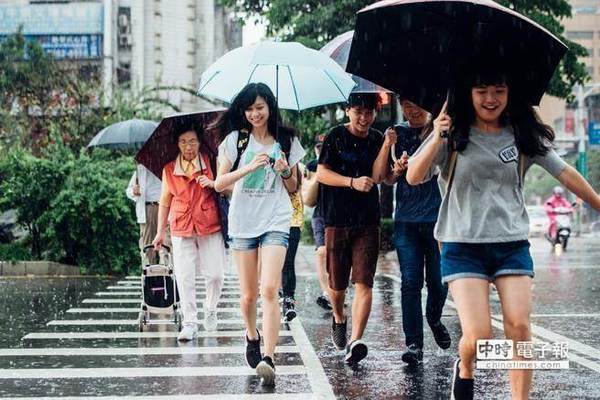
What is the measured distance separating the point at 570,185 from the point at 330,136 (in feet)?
8.80

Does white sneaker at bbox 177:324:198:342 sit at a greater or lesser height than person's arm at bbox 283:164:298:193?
lesser

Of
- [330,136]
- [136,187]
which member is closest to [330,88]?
[330,136]

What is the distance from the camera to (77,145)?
22.0 meters

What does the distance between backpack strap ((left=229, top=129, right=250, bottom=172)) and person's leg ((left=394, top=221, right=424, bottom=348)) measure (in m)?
1.29

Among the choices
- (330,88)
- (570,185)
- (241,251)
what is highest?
(330,88)

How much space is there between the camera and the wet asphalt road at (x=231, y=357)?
6387 mm

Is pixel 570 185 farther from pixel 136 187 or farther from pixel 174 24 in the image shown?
pixel 174 24

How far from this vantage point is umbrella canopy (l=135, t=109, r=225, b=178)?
8742mm

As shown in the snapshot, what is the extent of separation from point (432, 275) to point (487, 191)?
2549mm

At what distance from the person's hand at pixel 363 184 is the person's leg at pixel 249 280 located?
857mm

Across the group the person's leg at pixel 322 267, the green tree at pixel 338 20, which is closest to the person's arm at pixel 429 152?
the person's leg at pixel 322 267

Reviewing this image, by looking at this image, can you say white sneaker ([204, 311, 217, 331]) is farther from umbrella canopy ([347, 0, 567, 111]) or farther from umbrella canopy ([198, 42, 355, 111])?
umbrella canopy ([347, 0, 567, 111])

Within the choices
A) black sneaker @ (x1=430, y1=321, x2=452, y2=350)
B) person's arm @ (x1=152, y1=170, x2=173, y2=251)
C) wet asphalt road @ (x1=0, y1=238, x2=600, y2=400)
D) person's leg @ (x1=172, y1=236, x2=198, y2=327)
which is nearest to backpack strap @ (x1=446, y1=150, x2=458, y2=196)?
wet asphalt road @ (x1=0, y1=238, x2=600, y2=400)

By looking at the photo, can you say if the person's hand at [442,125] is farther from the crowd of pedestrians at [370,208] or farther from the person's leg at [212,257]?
the person's leg at [212,257]
